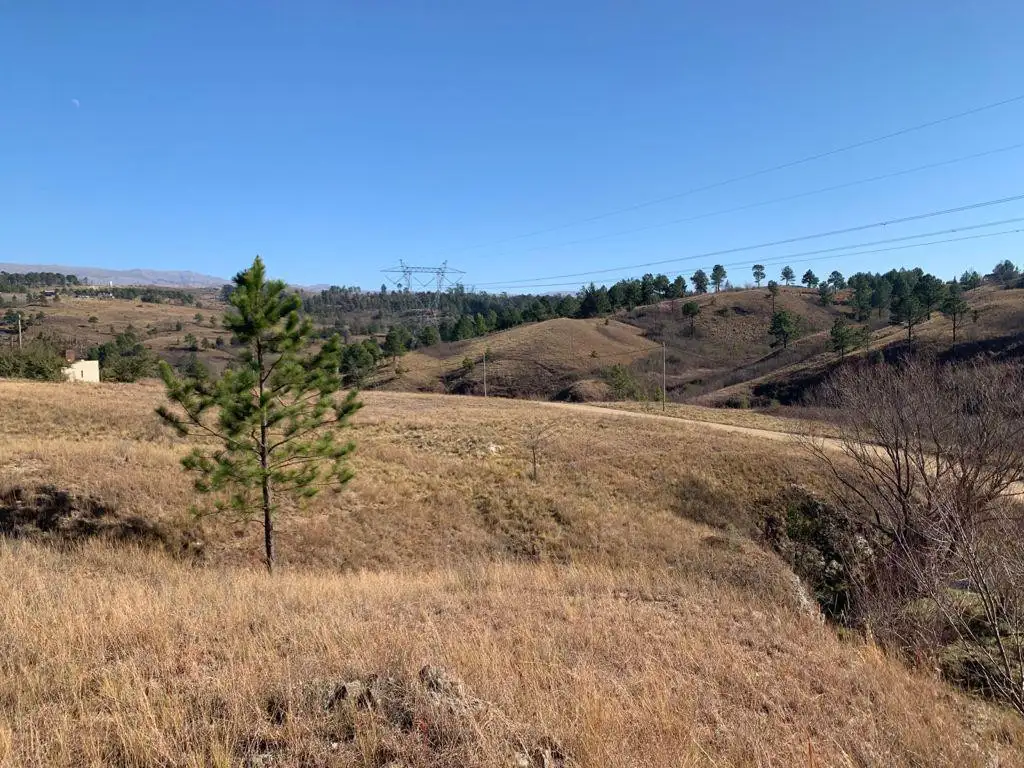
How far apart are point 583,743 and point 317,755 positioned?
174cm

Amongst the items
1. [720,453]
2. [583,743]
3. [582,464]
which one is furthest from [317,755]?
[720,453]

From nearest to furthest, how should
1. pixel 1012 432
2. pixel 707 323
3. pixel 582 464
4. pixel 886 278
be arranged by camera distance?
pixel 1012 432 < pixel 582 464 < pixel 707 323 < pixel 886 278

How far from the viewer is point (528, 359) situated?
86938 millimetres

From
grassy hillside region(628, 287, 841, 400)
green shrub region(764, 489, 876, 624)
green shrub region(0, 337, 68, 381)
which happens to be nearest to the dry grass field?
green shrub region(764, 489, 876, 624)

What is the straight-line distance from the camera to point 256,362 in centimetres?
1270

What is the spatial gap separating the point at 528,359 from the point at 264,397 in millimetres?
75049

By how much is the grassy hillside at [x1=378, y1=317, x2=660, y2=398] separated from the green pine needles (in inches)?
2416

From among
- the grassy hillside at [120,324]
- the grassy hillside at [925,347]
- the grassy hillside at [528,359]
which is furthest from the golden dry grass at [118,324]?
the grassy hillside at [925,347]

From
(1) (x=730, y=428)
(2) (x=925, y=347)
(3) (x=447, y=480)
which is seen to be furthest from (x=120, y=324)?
(2) (x=925, y=347)

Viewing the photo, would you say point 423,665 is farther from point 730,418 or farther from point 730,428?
point 730,418

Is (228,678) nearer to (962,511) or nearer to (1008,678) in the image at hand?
(1008,678)

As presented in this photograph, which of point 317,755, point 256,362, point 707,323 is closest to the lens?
point 317,755

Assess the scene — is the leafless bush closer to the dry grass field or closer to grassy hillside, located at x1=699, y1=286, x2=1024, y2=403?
the dry grass field

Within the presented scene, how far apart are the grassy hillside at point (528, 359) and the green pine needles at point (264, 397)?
6137 cm
